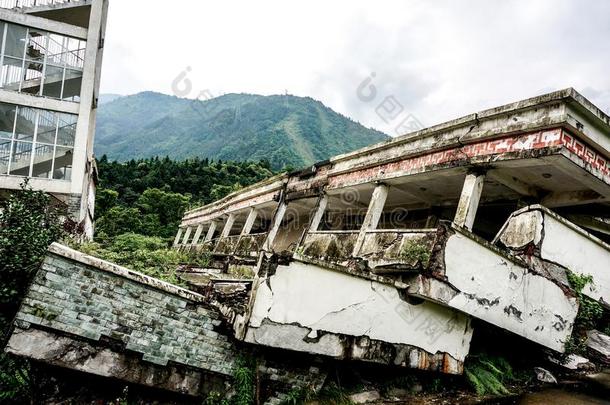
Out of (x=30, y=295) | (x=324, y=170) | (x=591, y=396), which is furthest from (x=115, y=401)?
(x=324, y=170)

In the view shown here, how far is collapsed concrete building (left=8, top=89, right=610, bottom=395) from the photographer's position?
4.15 meters

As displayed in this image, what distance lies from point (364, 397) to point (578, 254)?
419cm

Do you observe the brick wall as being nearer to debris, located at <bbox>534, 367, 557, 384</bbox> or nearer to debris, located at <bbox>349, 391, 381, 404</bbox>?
debris, located at <bbox>349, 391, 381, 404</bbox>

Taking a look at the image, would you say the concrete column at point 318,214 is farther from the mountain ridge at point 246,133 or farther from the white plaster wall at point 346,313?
the mountain ridge at point 246,133

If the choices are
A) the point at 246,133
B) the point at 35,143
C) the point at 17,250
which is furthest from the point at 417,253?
the point at 246,133

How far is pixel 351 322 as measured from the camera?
188 inches

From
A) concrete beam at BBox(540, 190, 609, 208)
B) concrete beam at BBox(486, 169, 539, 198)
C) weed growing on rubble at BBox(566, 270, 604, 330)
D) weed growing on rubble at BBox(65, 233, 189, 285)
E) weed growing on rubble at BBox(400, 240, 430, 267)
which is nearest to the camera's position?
weed growing on rubble at BBox(400, 240, 430, 267)

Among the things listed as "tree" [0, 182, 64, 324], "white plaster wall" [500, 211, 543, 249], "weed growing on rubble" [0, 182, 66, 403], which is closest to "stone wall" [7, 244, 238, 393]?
"weed growing on rubble" [0, 182, 66, 403]

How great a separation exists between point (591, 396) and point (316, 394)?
3528mm

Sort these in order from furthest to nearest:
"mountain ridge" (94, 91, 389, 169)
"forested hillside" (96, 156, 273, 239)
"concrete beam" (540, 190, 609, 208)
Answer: "mountain ridge" (94, 91, 389, 169)
"forested hillside" (96, 156, 273, 239)
"concrete beam" (540, 190, 609, 208)

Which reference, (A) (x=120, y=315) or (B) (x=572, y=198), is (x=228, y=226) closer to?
(A) (x=120, y=315)

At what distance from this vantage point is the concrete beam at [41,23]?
1329 centimetres

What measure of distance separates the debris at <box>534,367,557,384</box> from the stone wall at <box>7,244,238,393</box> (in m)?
4.65

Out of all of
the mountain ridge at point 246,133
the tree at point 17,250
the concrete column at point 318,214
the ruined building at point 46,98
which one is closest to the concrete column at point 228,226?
the ruined building at point 46,98
